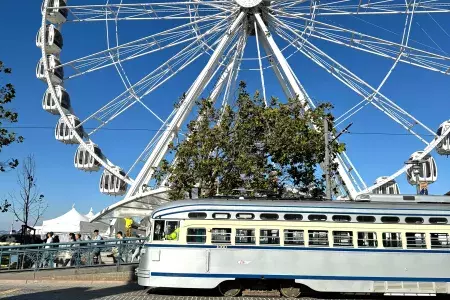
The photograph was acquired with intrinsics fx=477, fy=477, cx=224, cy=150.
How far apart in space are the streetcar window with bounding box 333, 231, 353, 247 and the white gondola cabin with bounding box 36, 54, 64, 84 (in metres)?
20.2

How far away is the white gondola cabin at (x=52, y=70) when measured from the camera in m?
27.8

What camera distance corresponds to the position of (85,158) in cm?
2800

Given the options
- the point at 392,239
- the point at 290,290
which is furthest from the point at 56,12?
the point at 392,239

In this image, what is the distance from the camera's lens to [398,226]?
46.6 feet

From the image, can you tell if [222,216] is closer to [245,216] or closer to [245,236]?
[245,216]

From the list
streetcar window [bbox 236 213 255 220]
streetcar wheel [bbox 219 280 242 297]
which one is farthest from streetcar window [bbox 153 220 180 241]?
streetcar wheel [bbox 219 280 242 297]

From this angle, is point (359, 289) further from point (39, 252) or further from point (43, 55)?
point (43, 55)

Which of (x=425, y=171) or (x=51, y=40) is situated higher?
(x=51, y=40)

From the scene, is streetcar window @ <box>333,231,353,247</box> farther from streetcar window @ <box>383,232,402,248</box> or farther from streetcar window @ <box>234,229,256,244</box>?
streetcar window @ <box>234,229,256,244</box>

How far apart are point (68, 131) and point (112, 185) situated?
13.3 feet

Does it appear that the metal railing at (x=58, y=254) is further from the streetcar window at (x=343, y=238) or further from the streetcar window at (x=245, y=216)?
the streetcar window at (x=343, y=238)

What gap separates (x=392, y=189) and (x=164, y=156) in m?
12.5

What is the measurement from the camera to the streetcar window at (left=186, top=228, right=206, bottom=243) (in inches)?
558

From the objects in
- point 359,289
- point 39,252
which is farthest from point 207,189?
point 359,289
